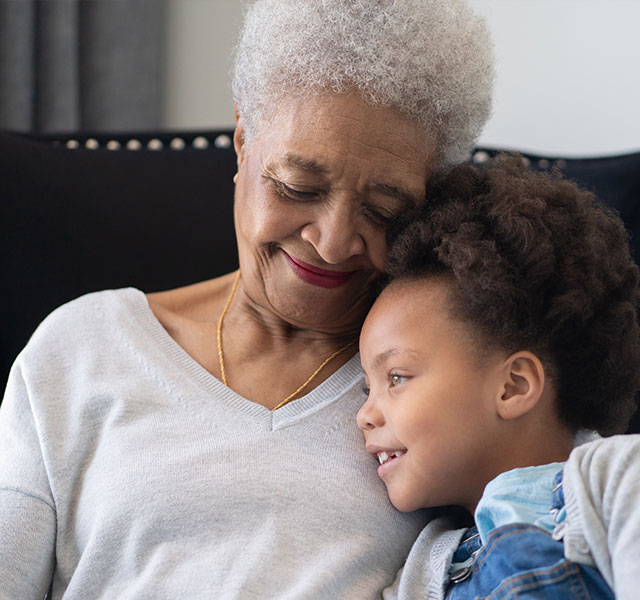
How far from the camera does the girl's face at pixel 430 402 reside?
1.17 m

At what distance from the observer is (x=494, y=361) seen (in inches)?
46.4

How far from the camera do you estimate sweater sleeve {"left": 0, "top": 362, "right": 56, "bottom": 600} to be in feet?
4.04

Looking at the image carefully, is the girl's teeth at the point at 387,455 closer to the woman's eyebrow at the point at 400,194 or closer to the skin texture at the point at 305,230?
the skin texture at the point at 305,230

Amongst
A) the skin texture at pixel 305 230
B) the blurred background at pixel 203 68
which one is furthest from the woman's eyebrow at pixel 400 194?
the blurred background at pixel 203 68

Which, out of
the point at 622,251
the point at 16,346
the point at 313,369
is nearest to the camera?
the point at 622,251

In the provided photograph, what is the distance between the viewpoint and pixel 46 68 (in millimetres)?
2434

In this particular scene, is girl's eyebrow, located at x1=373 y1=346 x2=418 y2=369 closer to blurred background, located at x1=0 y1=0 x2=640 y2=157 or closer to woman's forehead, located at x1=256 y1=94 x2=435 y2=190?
woman's forehead, located at x1=256 y1=94 x2=435 y2=190

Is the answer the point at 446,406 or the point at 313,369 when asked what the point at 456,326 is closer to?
the point at 446,406

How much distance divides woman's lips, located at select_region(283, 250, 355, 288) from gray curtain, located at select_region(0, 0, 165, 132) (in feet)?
4.53

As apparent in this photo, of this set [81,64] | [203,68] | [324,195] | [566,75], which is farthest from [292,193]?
[203,68]

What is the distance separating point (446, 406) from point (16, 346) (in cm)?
99

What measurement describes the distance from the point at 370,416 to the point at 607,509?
1.25 ft

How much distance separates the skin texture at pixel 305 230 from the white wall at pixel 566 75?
3.24ft

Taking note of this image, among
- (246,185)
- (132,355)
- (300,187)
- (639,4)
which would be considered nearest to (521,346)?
(300,187)
